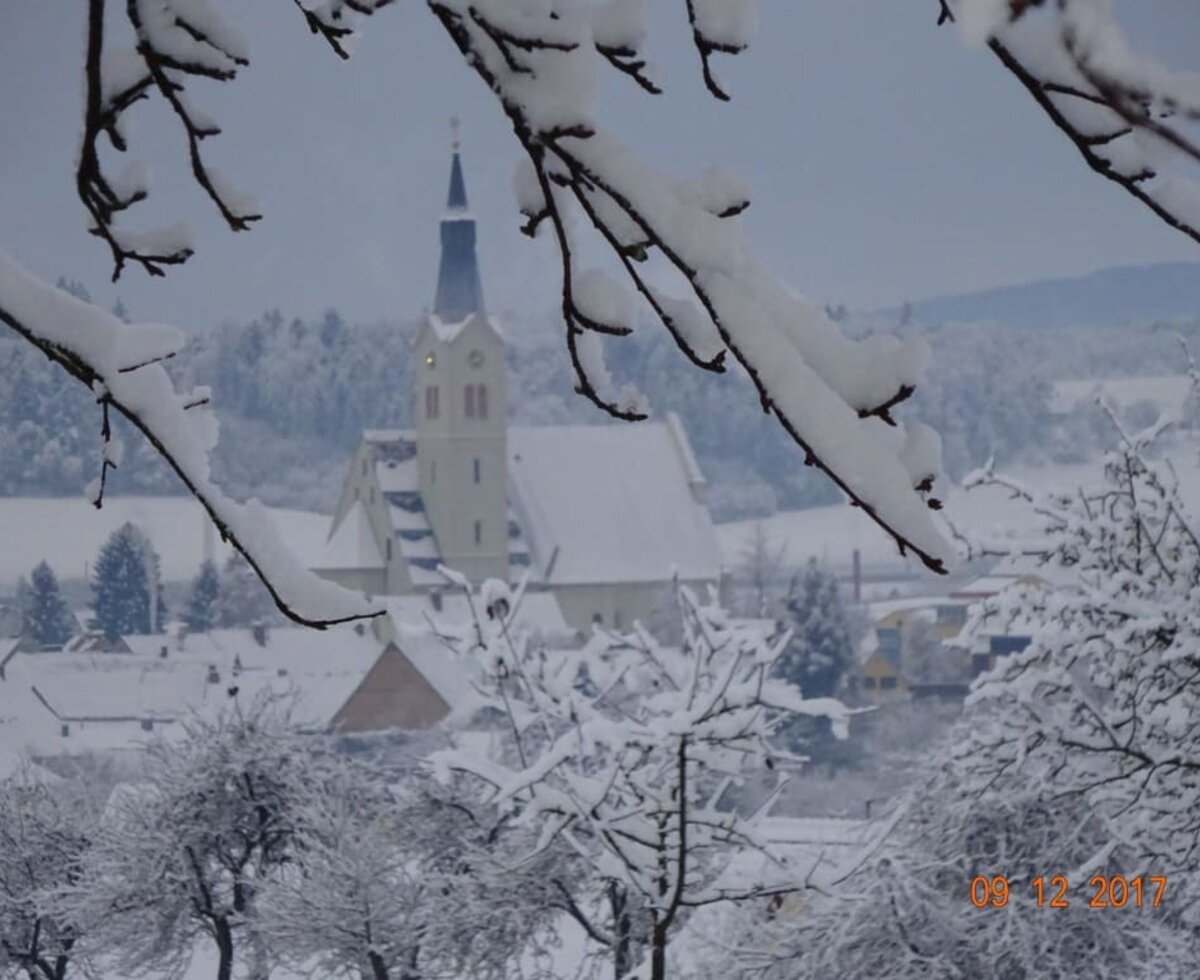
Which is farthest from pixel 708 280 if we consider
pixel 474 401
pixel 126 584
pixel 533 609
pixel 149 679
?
pixel 474 401

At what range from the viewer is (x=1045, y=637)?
5.11 metres

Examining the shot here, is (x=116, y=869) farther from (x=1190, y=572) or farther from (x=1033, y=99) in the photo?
(x=1033, y=99)

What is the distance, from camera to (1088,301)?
44.8 meters

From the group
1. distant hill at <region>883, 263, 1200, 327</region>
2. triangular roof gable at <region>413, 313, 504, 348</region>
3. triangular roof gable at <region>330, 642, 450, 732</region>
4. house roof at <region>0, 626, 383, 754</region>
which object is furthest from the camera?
distant hill at <region>883, 263, 1200, 327</region>

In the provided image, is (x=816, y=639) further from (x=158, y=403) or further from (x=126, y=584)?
(x=158, y=403)

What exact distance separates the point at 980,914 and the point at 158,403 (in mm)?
6769

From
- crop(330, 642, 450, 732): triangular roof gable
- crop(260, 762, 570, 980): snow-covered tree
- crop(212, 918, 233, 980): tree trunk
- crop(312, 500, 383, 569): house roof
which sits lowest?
crop(212, 918, 233, 980): tree trunk

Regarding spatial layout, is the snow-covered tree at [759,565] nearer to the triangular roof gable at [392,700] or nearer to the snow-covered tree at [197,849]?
the triangular roof gable at [392,700]

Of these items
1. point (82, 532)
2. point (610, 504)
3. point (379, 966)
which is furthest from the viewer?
point (610, 504)

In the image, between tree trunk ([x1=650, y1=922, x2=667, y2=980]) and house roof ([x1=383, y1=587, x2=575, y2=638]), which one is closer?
tree trunk ([x1=650, y1=922, x2=667, y2=980])

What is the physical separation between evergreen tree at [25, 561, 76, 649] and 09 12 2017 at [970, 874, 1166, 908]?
68.5ft

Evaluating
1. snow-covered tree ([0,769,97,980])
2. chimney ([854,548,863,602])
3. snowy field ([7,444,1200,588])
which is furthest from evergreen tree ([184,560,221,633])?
snow-covered tree ([0,769,97,980])

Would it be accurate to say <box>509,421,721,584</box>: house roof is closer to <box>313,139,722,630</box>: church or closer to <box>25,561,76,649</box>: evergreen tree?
<box>313,139,722,630</box>: church

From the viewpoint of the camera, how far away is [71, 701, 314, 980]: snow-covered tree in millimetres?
10016
